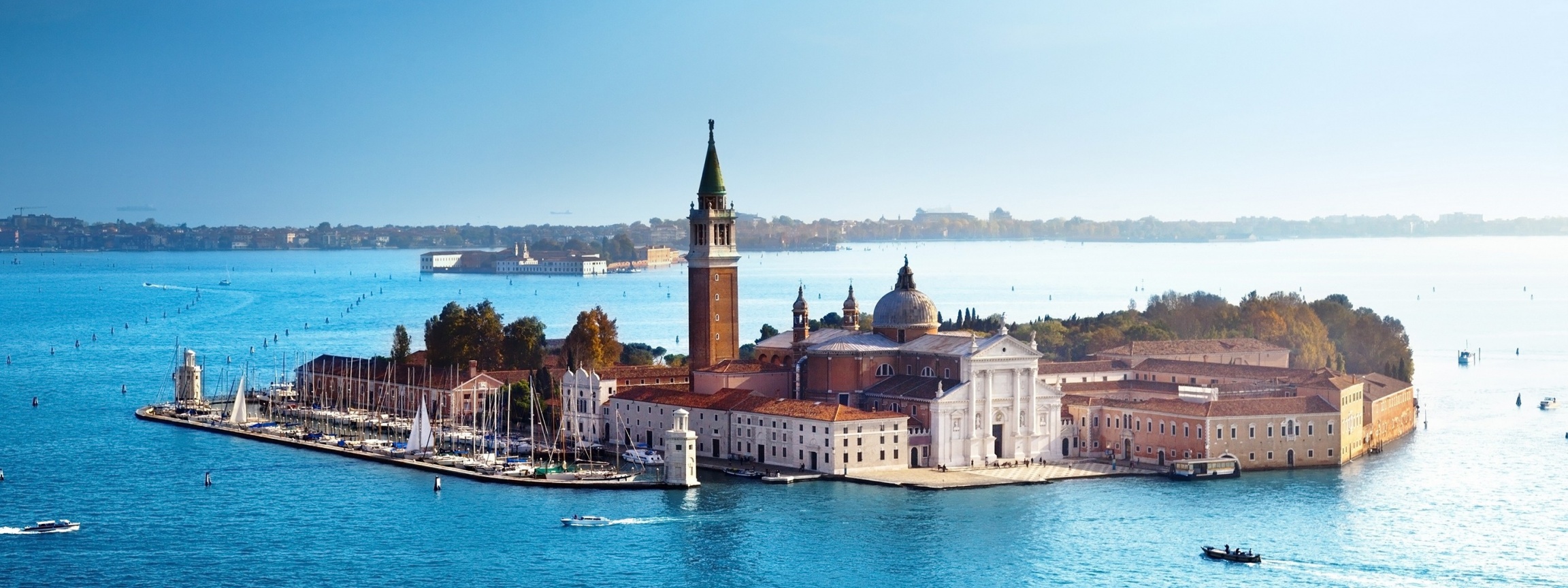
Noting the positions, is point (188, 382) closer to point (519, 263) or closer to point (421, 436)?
point (421, 436)

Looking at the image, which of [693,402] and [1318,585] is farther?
Result: [693,402]

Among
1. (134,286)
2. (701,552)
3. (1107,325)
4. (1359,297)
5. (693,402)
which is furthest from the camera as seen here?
(134,286)

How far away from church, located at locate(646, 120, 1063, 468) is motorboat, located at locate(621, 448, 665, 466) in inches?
87.2

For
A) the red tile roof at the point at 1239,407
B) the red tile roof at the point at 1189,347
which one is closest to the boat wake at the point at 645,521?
the red tile roof at the point at 1239,407

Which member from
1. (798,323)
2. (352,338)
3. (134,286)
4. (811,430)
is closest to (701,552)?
(811,430)

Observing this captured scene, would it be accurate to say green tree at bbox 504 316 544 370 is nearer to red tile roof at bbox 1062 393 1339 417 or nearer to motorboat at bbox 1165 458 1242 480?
red tile roof at bbox 1062 393 1339 417

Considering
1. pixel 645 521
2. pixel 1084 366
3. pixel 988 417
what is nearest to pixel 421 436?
pixel 645 521

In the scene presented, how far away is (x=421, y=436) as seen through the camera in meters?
42.4

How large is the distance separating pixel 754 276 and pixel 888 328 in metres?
113

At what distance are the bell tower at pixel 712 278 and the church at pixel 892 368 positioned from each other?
0.07 ft

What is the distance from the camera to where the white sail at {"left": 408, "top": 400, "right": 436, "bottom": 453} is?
42.3m

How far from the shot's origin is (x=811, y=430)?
3884 centimetres

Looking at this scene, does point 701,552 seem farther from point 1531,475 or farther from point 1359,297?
point 1359,297

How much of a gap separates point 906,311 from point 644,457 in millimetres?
6412
